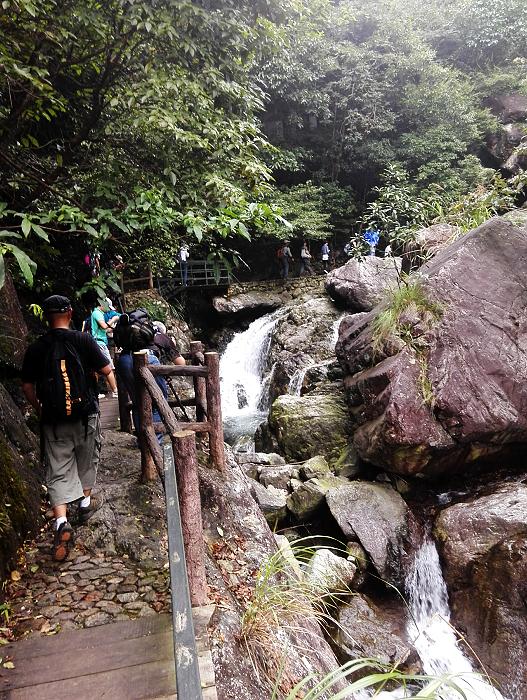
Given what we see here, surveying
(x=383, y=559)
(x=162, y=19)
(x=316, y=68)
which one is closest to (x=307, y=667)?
(x=383, y=559)

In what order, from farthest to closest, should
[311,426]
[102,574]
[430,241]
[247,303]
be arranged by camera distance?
[247,303], [430,241], [311,426], [102,574]

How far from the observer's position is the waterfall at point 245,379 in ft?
39.2

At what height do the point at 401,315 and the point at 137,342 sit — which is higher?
the point at 401,315

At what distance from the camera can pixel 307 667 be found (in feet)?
8.81

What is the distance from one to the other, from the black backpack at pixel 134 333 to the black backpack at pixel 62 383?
1.53 m

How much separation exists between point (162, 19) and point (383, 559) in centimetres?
651

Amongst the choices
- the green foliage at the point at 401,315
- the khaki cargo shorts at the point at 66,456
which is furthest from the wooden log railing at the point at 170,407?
the green foliage at the point at 401,315

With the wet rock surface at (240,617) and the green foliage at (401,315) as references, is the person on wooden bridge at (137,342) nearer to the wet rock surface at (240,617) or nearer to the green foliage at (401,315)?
the wet rock surface at (240,617)

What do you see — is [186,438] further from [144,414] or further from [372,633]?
[372,633]

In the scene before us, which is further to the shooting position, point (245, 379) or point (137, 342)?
point (245, 379)

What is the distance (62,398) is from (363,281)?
11069 millimetres

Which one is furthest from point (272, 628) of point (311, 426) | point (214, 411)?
point (311, 426)

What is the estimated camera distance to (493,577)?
4977 mm

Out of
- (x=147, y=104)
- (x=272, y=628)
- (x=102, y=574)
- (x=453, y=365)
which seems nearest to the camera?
(x=272, y=628)
